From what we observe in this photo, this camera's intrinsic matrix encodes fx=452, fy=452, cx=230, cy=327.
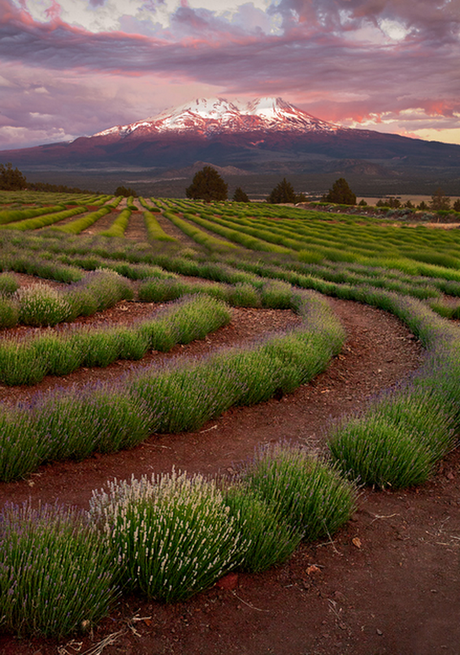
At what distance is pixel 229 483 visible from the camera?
3.59 metres

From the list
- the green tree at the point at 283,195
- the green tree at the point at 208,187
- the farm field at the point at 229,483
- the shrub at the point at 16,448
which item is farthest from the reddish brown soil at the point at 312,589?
the green tree at the point at 283,195

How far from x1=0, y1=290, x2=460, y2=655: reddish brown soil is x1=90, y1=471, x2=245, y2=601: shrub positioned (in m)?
0.13

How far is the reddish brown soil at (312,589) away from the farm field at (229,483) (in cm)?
1

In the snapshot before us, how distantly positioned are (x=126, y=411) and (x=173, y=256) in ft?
40.7

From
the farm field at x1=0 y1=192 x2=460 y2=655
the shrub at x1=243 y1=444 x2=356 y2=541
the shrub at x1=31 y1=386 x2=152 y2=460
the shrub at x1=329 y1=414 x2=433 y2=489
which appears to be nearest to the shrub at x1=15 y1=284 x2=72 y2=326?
the farm field at x1=0 y1=192 x2=460 y2=655

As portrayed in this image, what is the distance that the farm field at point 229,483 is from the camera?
2416 mm

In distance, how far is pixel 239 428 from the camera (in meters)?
5.13

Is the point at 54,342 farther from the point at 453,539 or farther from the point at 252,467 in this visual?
the point at 453,539

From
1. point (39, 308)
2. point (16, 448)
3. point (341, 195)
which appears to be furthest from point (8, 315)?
point (341, 195)

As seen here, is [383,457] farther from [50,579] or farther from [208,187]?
[208,187]

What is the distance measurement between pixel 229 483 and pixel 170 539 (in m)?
0.96

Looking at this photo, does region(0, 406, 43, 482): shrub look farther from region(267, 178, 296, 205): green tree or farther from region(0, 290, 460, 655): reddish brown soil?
region(267, 178, 296, 205): green tree

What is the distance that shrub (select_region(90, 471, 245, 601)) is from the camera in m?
2.54

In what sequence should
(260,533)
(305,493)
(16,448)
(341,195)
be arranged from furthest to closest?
(341,195) → (16,448) → (305,493) → (260,533)
